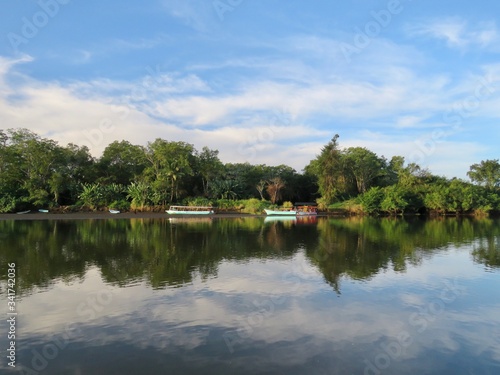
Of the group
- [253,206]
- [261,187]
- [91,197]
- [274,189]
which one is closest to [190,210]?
[253,206]

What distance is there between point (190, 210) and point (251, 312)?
137 ft

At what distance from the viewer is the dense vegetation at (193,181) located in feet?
166

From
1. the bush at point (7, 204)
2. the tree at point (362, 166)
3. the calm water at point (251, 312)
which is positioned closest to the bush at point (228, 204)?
the tree at point (362, 166)

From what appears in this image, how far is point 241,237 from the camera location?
88.1ft

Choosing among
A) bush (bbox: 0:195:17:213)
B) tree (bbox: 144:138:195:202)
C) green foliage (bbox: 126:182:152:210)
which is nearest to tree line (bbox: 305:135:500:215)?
tree (bbox: 144:138:195:202)

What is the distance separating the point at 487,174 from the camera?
69000 millimetres

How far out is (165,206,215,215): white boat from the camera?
49.3 meters

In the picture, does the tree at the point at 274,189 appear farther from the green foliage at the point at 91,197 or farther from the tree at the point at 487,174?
the tree at the point at 487,174

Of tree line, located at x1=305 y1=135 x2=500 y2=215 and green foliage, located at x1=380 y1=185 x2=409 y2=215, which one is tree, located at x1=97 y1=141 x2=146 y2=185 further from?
green foliage, located at x1=380 y1=185 x2=409 y2=215

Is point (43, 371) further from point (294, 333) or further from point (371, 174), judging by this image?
point (371, 174)

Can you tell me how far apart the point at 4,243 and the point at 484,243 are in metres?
30.5

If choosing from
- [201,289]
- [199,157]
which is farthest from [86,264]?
[199,157]

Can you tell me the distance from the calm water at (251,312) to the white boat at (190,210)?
29531 mm

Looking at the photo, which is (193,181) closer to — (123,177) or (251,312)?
(123,177)
